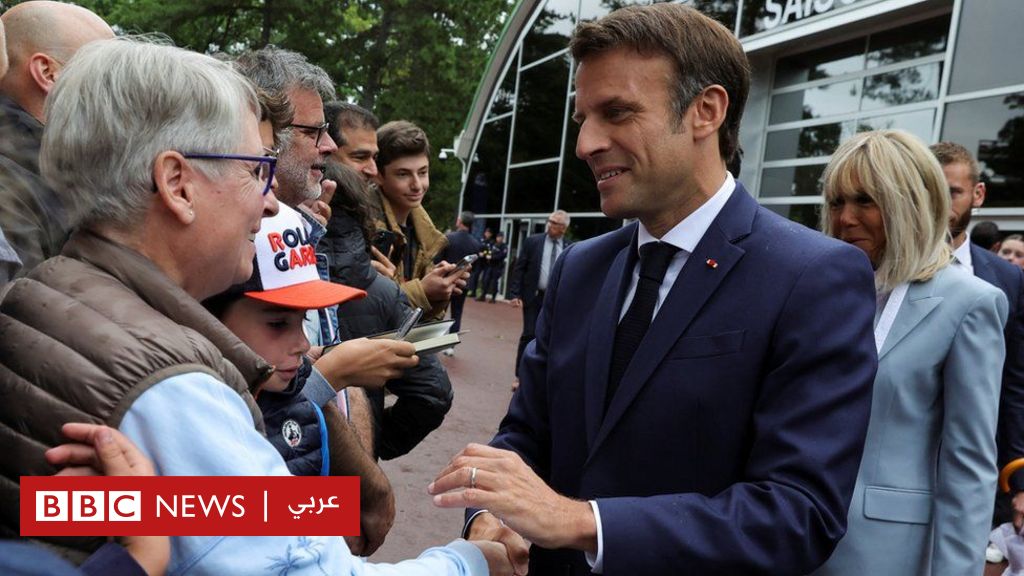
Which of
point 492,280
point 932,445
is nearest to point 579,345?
point 932,445

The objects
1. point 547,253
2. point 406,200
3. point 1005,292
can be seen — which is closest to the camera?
point 1005,292

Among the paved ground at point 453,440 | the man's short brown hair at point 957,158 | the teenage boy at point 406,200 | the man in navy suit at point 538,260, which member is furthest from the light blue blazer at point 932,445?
the man in navy suit at point 538,260

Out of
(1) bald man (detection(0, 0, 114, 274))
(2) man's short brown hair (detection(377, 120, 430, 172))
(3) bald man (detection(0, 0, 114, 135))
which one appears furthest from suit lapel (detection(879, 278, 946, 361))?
(3) bald man (detection(0, 0, 114, 135))

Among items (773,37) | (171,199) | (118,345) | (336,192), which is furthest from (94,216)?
(773,37)

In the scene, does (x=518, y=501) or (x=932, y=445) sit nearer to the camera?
(x=518, y=501)

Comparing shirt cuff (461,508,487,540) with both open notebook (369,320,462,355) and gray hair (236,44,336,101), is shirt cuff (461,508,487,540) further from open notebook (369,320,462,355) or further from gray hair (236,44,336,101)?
gray hair (236,44,336,101)

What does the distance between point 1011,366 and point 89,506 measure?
3.52m

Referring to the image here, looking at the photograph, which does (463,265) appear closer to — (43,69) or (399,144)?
(399,144)

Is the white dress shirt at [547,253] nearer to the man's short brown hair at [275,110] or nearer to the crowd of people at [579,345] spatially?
the crowd of people at [579,345]

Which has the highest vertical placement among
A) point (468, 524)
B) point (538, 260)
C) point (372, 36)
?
point (372, 36)

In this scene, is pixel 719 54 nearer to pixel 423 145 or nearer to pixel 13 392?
pixel 13 392

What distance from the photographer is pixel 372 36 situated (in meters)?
23.0

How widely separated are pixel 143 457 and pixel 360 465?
3.00ft

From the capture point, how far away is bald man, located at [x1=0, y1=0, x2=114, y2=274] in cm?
151
